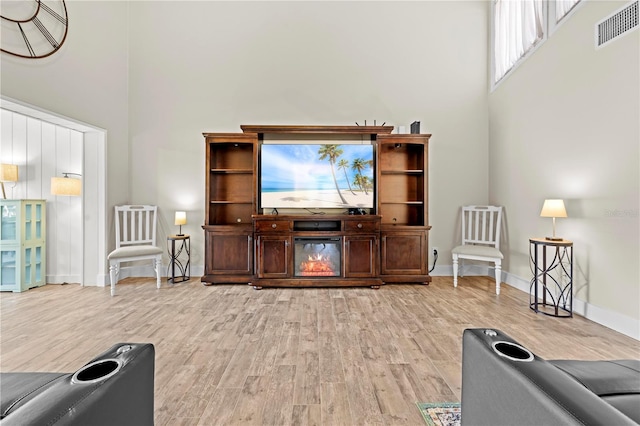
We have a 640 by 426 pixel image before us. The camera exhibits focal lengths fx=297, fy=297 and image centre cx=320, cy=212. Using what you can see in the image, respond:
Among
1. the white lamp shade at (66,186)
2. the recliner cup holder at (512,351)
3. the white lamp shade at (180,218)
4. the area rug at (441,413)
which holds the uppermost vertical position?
the white lamp shade at (66,186)

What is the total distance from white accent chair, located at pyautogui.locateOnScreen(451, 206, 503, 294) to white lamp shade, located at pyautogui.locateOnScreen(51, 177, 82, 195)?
5.08m

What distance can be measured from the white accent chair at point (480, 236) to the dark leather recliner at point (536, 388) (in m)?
2.67

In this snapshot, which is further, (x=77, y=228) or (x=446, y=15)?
(x=446, y=15)

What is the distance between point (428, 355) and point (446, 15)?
4.80 m

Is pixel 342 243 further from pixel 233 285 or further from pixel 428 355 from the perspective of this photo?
pixel 428 355

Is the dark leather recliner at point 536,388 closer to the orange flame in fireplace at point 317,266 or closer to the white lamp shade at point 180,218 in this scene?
the orange flame in fireplace at point 317,266

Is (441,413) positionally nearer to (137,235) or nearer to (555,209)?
(555,209)

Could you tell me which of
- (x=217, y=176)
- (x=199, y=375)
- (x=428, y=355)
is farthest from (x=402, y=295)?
(x=217, y=176)

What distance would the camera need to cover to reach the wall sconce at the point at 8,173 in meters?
3.65

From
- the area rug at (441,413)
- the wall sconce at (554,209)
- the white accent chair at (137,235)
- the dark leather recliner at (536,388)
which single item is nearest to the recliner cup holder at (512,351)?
the dark leather recliner at (536,388)

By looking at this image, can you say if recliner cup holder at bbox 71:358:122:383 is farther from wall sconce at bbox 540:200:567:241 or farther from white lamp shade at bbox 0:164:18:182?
white lamp shade at bbox 0:164:18:182

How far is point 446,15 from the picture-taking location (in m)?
4.49

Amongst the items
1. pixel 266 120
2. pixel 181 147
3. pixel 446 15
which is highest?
pixel 446 15

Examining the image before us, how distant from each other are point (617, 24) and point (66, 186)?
609 cm
